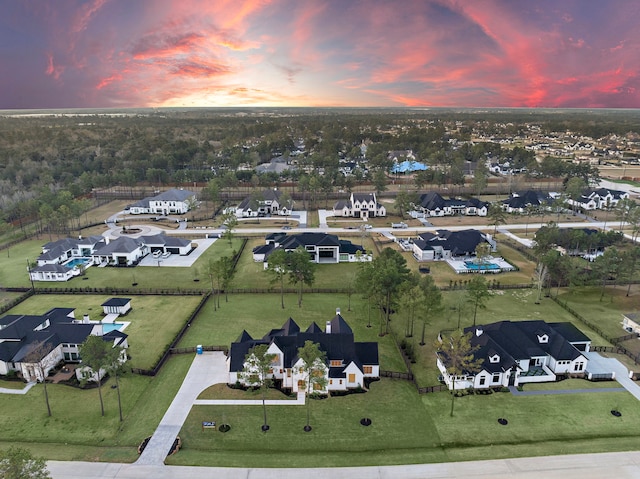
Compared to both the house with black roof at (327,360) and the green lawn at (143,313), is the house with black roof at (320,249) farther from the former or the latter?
the house with black roof at (327,360)

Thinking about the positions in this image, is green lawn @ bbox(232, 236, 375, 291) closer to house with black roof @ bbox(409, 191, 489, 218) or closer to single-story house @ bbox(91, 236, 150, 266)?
single-story house @ bbox(91, 236, 150, 266)

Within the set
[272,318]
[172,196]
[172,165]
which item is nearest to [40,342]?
[272,318]

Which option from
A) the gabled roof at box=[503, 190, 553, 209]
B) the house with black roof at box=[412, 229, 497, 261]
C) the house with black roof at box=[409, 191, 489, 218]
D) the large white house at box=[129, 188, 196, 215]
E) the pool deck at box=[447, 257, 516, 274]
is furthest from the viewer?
the large white house at box=[129, 188, 196, 215]

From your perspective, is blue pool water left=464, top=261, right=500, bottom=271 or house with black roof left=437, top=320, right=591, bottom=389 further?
blue pool water left=464, top=261, right=500, bottom=271

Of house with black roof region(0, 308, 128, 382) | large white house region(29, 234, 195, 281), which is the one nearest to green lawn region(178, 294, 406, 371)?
house with black roof region(0, 308, 128, 382)

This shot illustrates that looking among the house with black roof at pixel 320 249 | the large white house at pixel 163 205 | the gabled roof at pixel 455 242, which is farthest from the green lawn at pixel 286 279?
the large white house at pixel 163 205

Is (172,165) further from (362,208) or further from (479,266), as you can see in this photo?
(479,266)

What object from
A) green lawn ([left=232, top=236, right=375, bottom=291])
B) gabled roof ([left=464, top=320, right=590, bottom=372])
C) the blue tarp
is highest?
the blue tarp
